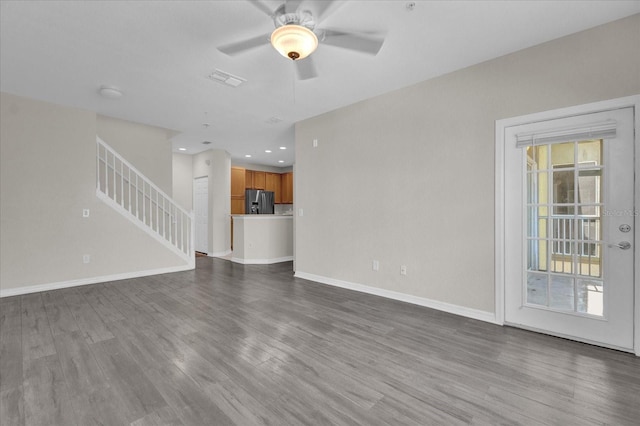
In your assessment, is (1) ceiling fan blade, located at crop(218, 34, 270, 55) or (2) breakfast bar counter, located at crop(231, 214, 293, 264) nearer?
(1) ceiling fan blade, located at crop(218, 34, 270, 55)

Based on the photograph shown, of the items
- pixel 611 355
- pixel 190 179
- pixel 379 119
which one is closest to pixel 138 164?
pixel 190 179

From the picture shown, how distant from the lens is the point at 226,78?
3.43m

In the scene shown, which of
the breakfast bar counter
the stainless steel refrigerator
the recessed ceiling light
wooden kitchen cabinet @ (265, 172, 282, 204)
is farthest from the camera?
wooden kitchen cabinet @ (265, 172, 282, 204)

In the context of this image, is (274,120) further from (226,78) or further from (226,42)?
(226,42)

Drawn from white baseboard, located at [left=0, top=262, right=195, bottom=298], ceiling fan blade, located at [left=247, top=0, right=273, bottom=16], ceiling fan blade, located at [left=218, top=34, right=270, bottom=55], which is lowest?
white baseboard, located at [left=0, top=262, right=195, bottom=298]

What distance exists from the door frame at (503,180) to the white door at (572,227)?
4 centimetres

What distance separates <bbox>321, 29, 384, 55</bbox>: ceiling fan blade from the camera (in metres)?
2.15

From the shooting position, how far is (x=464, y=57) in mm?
2961

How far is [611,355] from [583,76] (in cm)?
233

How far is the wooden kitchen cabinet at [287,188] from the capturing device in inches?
391

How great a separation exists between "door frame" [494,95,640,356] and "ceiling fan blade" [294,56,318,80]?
1.96 meters

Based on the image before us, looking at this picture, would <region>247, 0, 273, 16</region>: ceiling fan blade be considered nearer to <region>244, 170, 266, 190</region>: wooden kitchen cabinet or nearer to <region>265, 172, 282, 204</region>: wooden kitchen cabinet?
<region>244, 170, 266, 190</region>: wooden kitchen cabinet

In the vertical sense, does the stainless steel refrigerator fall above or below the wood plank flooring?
above

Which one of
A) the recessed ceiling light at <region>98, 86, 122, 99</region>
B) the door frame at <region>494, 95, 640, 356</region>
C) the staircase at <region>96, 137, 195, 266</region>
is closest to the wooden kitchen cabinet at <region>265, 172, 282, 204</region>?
the staircase at <region>96, 137, 195, 266</region>
